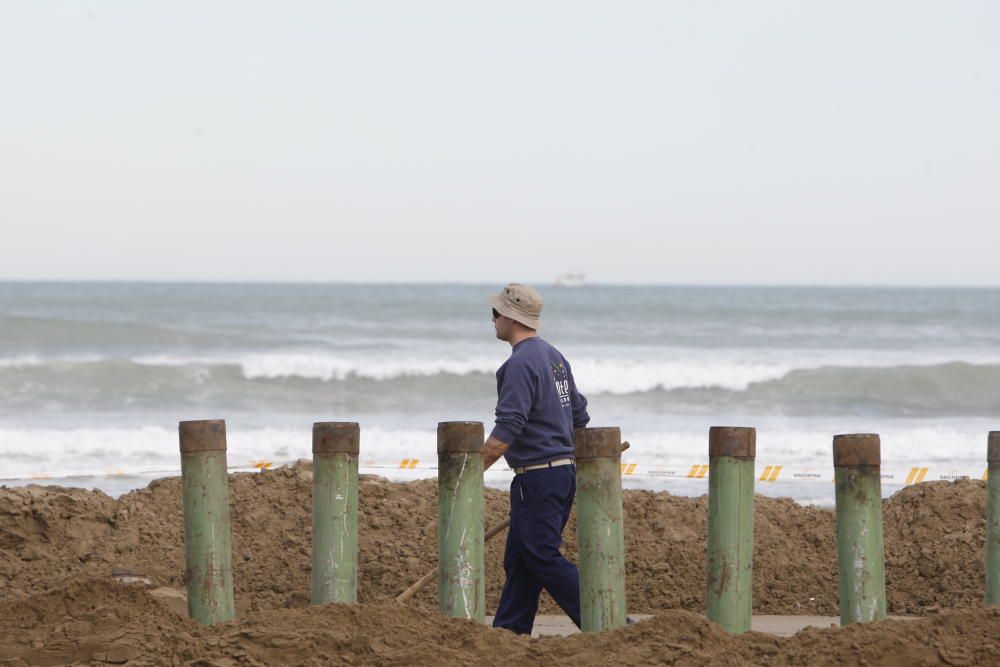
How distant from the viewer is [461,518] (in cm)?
481

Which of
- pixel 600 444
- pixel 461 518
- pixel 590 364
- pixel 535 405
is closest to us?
pixel 600 444

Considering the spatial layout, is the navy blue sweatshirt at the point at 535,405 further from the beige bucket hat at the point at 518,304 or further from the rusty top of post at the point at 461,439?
the rusty top of post at the point at 461,439

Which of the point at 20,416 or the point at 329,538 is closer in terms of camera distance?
the point at 329,538

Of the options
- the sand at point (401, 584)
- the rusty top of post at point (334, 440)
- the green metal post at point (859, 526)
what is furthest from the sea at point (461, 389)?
the rusty top of post at point (334, 440)

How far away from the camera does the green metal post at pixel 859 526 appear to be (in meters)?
4.82

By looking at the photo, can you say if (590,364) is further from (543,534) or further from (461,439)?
(461,439)

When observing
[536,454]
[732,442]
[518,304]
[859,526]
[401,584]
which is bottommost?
[401,584]

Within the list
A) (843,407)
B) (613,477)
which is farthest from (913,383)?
(613,477)

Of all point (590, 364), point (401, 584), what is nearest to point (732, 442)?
point (401, 584)

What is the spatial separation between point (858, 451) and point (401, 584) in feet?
10.6

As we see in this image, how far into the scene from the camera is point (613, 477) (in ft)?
15.4

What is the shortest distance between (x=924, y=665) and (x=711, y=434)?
3.61 feet

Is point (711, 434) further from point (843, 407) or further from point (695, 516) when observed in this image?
point (843, 407)

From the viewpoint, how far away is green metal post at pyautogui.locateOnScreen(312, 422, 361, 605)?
484cm
